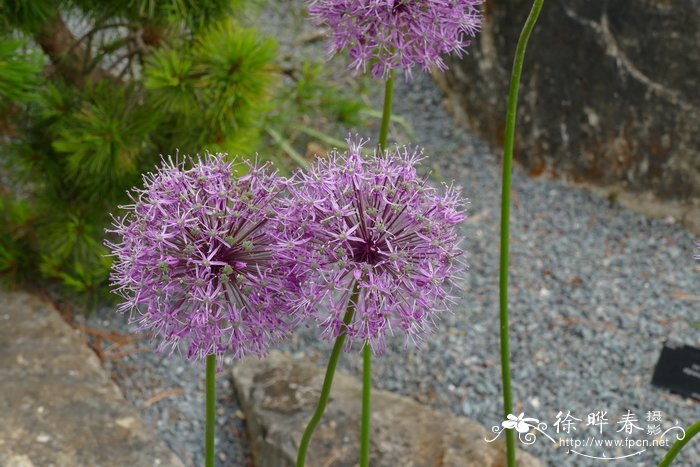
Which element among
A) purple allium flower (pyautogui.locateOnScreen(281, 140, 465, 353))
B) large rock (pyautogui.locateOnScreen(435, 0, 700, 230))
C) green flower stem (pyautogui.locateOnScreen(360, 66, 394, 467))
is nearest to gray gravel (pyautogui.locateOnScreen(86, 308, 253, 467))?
→ green flower stem (pyautogui.locateOnScreen(360, 66, 394, 467))

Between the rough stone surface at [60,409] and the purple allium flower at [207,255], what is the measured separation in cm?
94

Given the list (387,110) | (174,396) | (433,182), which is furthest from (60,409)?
(433,182)

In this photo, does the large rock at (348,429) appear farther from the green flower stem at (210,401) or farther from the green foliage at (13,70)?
the green foliage at (13,70)

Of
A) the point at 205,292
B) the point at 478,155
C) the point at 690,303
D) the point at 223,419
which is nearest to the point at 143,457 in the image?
the point at 223,419

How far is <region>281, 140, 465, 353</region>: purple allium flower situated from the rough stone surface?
3.44 ft

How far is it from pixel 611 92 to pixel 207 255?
2.30 m

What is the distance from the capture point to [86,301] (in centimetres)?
252

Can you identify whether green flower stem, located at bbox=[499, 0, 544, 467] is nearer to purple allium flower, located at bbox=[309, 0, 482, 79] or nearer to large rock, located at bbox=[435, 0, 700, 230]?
purple allium flower, located at bbox=[309, 0, 482, 79]

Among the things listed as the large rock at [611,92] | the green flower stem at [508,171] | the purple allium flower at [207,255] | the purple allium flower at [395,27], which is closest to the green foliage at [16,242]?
the purple allium flower at [395,27]

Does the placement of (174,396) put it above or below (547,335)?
below

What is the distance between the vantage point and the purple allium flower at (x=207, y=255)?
1.02 meters

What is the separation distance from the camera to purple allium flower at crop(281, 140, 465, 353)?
995 mm

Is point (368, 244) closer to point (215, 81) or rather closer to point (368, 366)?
point (368, 366)

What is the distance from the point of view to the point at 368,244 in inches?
40.7
